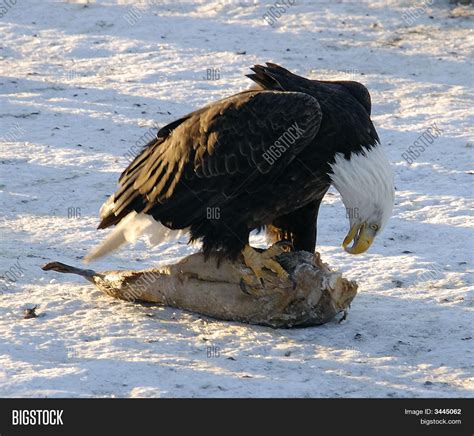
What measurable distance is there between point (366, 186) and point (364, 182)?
26 mm

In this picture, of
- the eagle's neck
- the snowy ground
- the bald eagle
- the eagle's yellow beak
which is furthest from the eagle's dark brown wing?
the snowy ground

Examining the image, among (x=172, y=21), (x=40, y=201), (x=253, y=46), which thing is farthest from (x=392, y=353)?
(x=172, y=21)

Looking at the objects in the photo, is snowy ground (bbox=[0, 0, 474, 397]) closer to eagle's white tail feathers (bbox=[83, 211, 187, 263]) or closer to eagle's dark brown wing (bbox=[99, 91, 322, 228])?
eagle's white tail feathers (bbox=[83, 211, 187, 263])

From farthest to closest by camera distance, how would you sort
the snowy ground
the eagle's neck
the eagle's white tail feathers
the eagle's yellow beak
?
the eagle's white tail feathers, the eagle's yellow beak, the eagle's neck, the snowy ground

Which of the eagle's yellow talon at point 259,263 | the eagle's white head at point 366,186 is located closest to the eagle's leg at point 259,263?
the eagle's yellow talon at point 259,263

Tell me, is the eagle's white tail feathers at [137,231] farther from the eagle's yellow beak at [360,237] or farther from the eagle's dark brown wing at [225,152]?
the eagle's yellow beak at [360,237]

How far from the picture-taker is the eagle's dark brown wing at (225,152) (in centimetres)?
622

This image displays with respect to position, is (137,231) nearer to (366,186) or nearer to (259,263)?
(259,263)

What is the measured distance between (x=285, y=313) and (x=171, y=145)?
1.23 m

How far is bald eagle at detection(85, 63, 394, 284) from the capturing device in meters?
6.21

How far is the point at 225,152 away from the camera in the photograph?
20.9ft

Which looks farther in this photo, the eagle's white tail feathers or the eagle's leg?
the eagle's white tail feathers

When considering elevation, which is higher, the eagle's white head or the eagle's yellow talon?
the eagle's white head

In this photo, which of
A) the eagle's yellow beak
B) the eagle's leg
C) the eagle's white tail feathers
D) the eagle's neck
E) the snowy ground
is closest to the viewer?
the snowy ground
